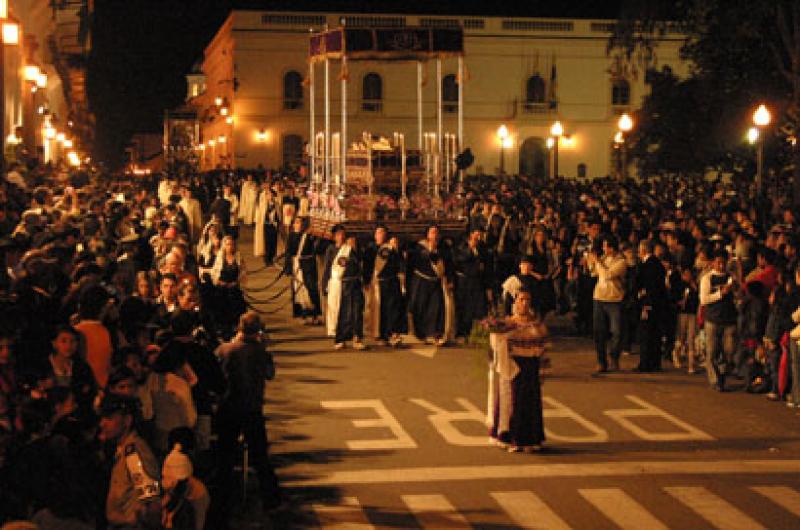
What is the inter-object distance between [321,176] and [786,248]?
10280mm

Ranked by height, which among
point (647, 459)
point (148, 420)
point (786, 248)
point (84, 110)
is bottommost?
point (647, 459)

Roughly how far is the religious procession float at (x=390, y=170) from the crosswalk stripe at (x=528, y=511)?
1149cm

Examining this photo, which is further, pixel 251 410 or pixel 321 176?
pixel 321 176

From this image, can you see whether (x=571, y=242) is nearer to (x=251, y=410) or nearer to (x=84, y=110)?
(x=251, y=410)

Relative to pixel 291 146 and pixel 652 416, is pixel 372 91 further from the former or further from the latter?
pixel 652 416

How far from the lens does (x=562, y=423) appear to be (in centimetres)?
1402

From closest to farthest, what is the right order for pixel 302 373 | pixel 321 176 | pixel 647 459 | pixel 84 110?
pixel 647 459
pixel 302 373
pixel 321 176
pixel 84 110

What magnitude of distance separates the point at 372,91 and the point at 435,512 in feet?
199

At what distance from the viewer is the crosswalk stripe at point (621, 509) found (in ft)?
33.6

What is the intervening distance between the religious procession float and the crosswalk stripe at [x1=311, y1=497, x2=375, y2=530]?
458 inches

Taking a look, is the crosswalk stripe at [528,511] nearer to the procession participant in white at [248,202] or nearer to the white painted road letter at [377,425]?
the white painted road letter at [377,425]

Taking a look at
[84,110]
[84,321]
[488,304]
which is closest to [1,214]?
[488,304]

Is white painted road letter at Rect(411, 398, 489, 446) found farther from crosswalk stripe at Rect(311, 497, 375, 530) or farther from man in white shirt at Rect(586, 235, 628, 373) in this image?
man in white shirt at Rect(586, 235, 628, 373)

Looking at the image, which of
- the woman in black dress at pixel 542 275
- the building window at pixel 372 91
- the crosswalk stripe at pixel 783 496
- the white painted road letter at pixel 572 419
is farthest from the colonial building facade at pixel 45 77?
the building window at pixel 372 91
